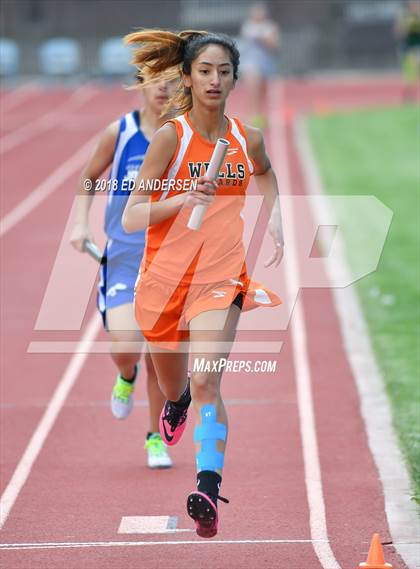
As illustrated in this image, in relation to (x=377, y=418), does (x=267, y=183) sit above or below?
below

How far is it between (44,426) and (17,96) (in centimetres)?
2860

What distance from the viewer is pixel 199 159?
5.70 metres

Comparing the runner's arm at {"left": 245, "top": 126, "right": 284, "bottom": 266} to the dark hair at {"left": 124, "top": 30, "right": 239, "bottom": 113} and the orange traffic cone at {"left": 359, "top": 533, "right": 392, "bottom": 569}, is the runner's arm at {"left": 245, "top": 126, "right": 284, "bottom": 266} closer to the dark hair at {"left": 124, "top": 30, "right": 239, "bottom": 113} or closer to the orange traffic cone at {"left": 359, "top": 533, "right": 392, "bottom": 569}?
the dark hair at {"left": 124, "top": 30, "right": 239, "bottom": 113}

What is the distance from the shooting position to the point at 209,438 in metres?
5.53

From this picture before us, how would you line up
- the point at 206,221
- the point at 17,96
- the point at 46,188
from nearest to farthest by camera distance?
the point at 206,221 → the point at 46,188 → the point at 17,96

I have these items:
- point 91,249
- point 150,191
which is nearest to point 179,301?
point 150,191

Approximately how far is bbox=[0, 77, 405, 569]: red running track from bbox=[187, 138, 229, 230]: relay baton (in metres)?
1.55

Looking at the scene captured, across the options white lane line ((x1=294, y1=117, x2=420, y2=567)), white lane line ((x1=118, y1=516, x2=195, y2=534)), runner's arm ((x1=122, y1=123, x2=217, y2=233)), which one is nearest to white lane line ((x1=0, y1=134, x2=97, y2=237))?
white lane line ((x1=294, y1=117, x2=420, y2=567))

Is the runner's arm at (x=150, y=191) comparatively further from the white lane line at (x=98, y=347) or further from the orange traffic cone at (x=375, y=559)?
the white lane line at (x=98, y=347)

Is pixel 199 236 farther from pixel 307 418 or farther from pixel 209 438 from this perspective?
pixel 307 418

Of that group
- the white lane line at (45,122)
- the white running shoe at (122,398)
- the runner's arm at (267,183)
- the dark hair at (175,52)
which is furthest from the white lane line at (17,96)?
the runner's arm at (267,183)

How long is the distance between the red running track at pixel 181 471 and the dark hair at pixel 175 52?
6.70 ft

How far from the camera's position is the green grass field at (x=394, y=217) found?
945cm

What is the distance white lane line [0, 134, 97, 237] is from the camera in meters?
17.5
